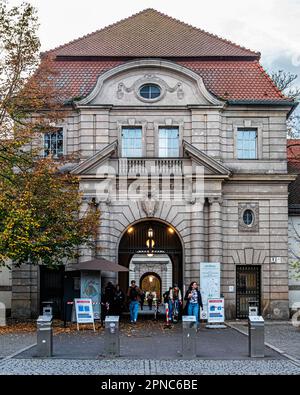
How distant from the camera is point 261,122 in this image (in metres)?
33.8

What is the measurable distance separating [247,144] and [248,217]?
130 inches

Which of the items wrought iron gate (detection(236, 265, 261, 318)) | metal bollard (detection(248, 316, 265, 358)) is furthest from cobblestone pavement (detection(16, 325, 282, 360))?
wrought iron gate (detection(236, 265, 261, 318))

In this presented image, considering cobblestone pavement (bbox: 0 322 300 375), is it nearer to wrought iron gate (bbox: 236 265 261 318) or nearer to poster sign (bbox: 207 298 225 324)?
poster sign (bbox: 207 298 225 324)

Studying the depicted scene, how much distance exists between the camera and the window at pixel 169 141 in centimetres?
3328

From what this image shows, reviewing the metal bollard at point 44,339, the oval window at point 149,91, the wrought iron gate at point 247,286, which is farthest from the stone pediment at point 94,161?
the metal bollard at point 44,339

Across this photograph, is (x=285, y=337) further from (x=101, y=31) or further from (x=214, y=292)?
(x=101, y=31)

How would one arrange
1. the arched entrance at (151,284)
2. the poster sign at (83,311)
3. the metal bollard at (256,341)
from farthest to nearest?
the arched entrance at (151,284)
the poster sign at (83,311)
the metal bollard at (256,341)

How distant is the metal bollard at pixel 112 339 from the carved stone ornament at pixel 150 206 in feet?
46.0

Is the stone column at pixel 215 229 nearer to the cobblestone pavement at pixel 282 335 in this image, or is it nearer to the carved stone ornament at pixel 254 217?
the carved stone ornament at pixel 254 217

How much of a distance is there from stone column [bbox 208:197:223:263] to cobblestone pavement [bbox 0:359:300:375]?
47.0 ft

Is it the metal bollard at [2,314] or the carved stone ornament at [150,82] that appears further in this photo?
the carved stone ornament at [150,82]

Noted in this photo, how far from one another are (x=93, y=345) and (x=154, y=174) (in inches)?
473

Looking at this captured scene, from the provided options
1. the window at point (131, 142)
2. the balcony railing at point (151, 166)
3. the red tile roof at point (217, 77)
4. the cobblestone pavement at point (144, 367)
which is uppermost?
the red tile roof at point (217, 77)
